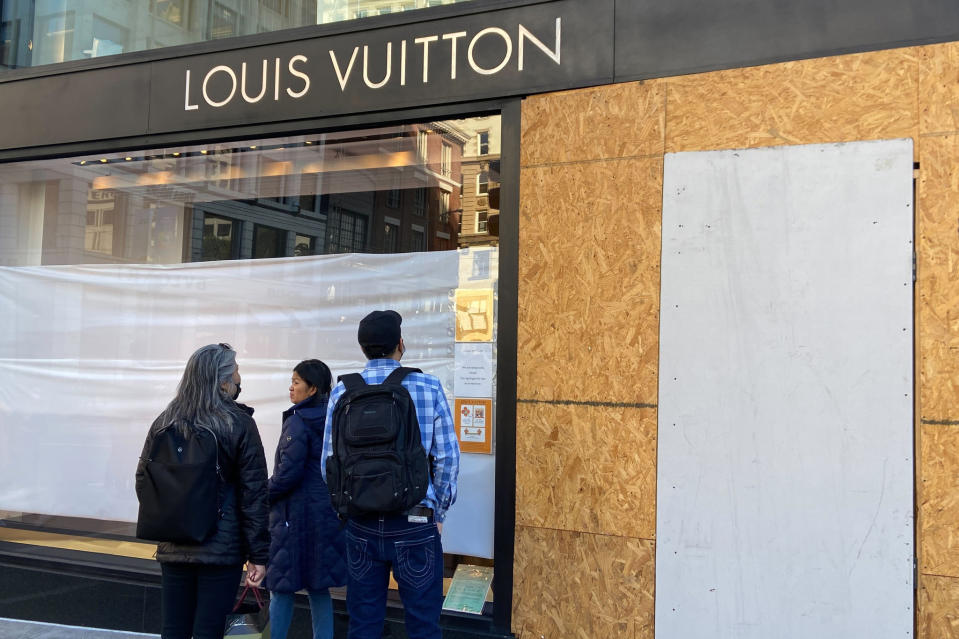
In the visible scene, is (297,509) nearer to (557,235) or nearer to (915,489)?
(557,235)

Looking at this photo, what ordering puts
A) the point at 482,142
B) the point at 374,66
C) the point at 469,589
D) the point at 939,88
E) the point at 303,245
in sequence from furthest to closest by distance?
the point at 303,245
the point at 374,66
the point at 482,142
the point at 469,589
the point at 939,88

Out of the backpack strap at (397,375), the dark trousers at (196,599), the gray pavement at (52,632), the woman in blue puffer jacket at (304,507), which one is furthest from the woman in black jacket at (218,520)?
the gray pavement at (52,632)

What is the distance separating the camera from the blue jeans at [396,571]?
11.9ft

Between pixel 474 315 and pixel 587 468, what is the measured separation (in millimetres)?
1220

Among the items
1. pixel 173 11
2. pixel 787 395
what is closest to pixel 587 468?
pixel 787 395

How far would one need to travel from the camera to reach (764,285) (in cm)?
440

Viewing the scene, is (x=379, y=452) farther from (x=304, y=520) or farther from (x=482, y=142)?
(x=482, y=142)

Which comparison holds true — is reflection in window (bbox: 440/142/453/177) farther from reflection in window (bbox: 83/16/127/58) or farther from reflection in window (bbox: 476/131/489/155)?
reflection in window (bbox: 83/16/127/58)

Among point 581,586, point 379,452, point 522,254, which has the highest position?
point 522,254

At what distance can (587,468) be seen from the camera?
4.66 meters

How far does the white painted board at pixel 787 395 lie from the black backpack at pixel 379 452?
1.55 meters

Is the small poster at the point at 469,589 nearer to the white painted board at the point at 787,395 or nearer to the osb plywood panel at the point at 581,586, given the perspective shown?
the osb plywood panel at the point at 581,586

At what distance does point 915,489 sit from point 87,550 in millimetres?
5518

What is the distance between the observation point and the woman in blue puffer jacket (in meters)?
4.56
